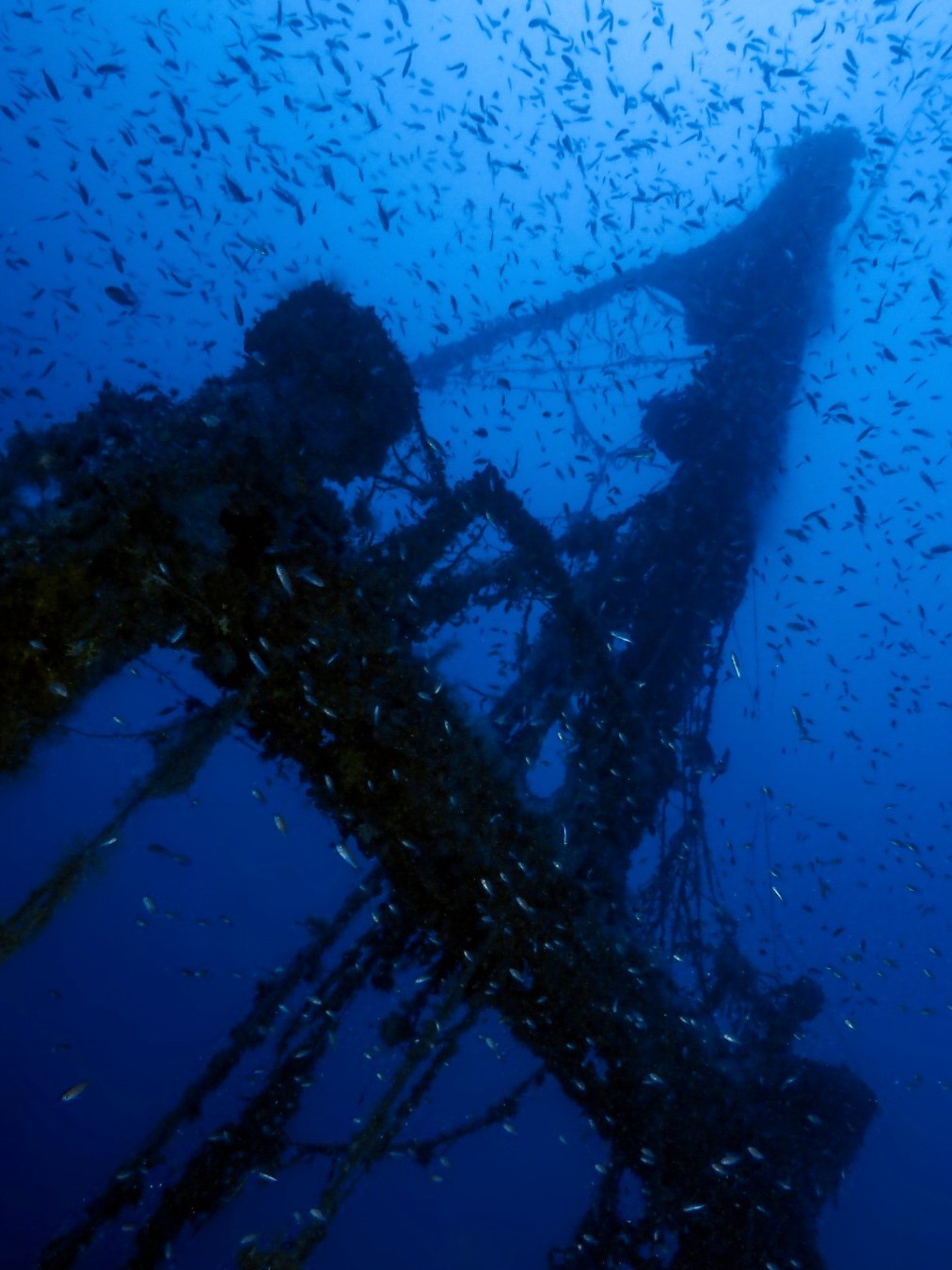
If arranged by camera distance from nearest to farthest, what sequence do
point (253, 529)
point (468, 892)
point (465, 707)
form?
point (253, 529)
point (465, 707)
point (468, 892)

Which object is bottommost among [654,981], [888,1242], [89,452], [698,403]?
[89,452]

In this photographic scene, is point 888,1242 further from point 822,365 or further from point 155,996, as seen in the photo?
point 822,365

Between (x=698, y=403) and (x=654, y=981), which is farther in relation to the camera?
(x=698, y=403)

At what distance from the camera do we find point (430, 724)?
327cm

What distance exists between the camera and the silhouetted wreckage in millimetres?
2654

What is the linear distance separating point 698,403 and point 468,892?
271 inches

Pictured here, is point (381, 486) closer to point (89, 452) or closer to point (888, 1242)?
point (89, 452)

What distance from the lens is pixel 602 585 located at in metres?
7.22

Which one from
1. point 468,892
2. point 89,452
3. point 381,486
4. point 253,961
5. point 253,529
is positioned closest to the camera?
point 89,452

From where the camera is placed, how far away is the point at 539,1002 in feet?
13.5

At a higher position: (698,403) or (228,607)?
(698,403)

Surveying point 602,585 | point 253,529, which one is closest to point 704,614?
point 602,585

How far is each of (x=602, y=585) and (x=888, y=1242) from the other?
96.2 m

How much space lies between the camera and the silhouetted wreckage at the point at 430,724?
265 cm
